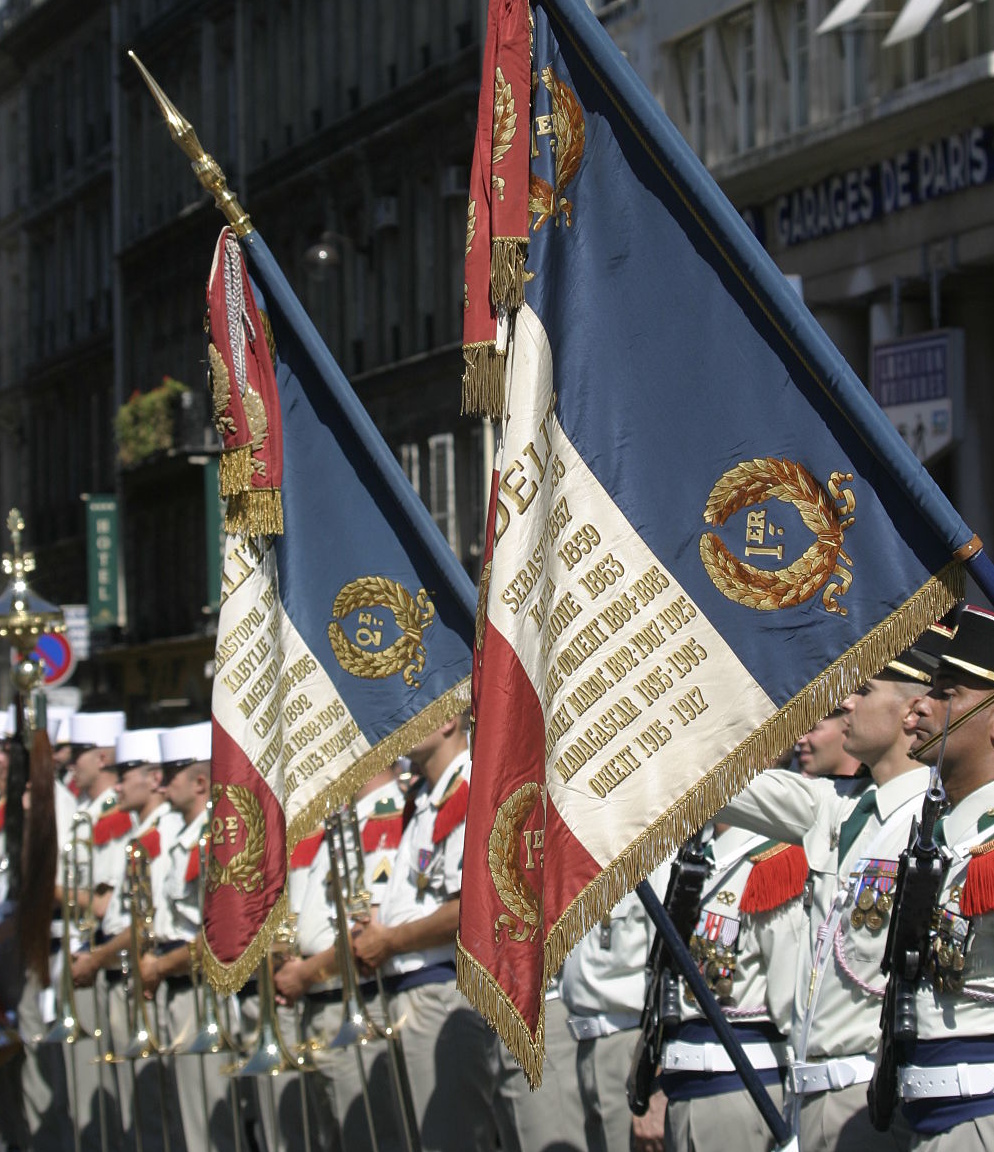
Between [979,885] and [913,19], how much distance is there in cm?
1405

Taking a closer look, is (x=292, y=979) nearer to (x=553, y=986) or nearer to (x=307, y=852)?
(x=307, y=852)

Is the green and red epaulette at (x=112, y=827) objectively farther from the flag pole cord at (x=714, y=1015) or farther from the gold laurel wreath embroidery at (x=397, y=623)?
the flag pole cord at (x=714, y=1015)

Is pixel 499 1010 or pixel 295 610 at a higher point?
pixel 295 610

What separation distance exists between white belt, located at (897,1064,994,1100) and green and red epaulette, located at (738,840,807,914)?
151cm

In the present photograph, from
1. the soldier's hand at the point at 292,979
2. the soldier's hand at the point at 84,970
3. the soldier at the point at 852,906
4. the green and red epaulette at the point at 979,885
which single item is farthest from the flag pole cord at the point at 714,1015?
the soldier's hand at the point at 84,970

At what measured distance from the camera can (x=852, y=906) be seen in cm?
639

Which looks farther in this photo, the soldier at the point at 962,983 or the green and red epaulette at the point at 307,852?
the green and red epaulette at the point at 307,852

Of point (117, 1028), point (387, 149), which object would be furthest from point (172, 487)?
point (117, 1028)

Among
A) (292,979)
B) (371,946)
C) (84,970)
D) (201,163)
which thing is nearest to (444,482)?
(84,970)

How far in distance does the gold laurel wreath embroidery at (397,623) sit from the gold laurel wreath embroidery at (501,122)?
264cm

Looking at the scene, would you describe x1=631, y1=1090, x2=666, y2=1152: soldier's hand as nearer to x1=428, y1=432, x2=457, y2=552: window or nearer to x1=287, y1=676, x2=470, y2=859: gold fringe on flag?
x1=287, y1=676, x2=470, y2=859: gold fringe on flag

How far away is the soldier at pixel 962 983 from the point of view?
5.61 m

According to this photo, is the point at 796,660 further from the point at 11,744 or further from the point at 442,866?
the point at 11,744

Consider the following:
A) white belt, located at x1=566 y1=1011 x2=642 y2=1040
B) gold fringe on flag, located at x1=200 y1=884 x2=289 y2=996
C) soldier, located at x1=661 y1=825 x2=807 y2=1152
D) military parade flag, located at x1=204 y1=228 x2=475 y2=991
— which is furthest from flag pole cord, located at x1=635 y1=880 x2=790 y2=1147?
white belt, located at x1=566 y1=1011 x2=642 y2=1040
